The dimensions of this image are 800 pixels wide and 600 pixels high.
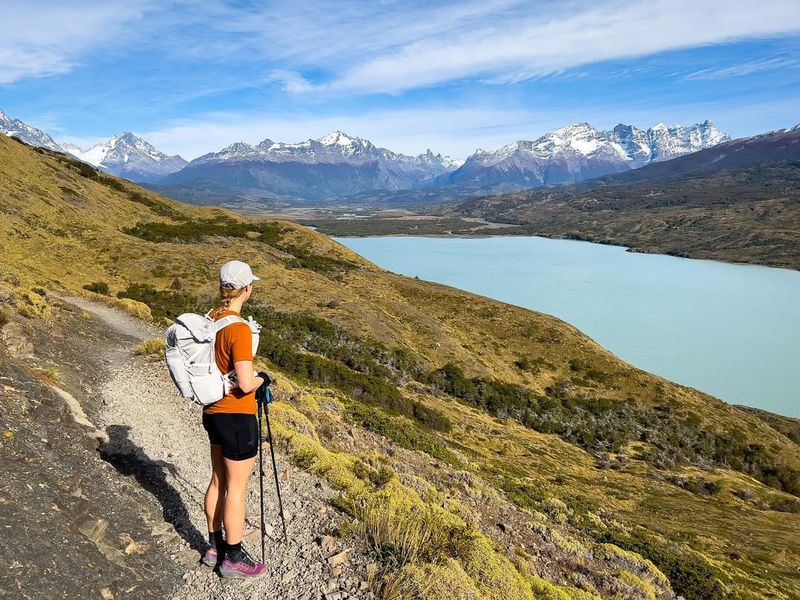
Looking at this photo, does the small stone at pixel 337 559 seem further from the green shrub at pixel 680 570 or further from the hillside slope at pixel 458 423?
the green shrub at pixel 680 570

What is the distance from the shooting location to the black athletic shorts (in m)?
5.90

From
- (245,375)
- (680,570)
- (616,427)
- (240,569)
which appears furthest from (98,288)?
(616,427)

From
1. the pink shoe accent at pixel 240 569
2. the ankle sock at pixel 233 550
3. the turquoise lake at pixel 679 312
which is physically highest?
the ankle sock at pixel 233 550

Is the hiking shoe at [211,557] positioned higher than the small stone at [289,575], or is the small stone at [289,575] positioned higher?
the hiking shoe at [211,557]

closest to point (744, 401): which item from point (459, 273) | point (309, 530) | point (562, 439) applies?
point (562, 439)

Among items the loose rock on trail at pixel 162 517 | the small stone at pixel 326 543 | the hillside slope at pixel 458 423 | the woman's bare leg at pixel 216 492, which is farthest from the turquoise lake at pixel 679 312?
the woman's bare leg at pixel 216 492

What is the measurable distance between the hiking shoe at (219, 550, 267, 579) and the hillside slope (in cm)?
145

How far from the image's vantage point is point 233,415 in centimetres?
590

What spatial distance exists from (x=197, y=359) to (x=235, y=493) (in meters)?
1.73

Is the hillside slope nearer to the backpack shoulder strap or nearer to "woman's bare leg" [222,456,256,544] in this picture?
"woman's bare leg" [222,456,256,544]

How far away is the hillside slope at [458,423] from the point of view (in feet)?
34.6

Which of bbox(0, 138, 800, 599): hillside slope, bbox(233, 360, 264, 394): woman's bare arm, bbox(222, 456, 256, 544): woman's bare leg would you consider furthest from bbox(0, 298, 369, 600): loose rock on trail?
bbox(233, 360, 264, 394): woman's bare arm

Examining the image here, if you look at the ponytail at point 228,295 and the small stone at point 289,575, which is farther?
the small stone at point 289,575

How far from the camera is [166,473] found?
9.13 meters
